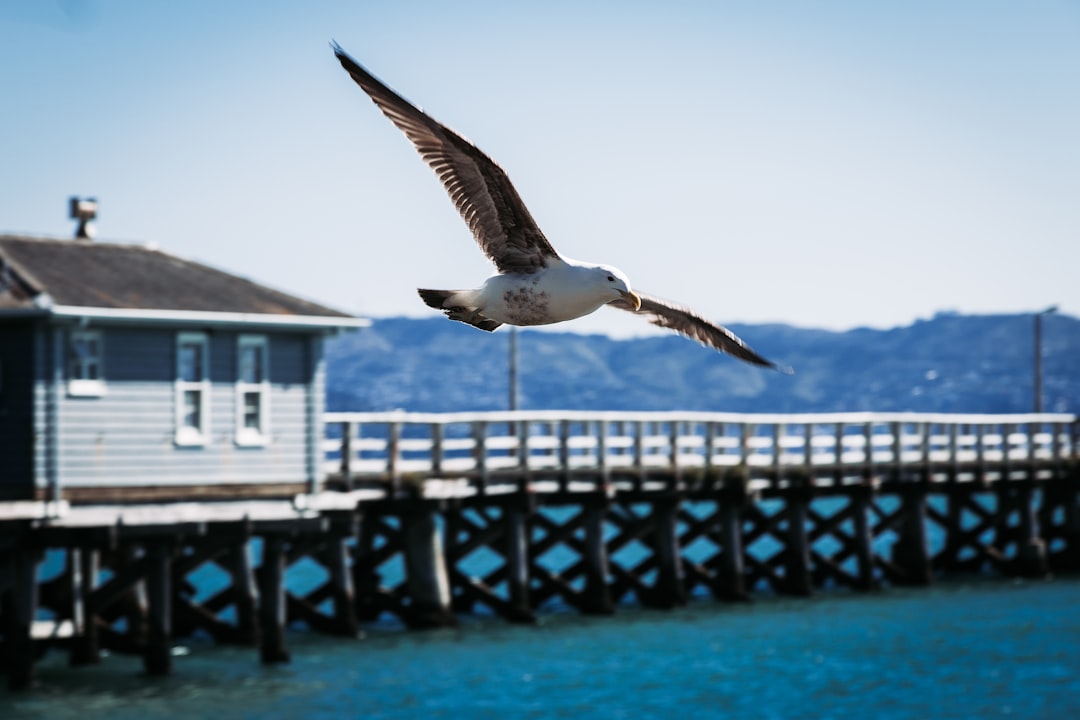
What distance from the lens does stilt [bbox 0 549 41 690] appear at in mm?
21828

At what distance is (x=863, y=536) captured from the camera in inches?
1374

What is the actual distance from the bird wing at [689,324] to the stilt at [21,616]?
46.9ft

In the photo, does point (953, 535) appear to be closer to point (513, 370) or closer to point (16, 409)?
point (513, 370)

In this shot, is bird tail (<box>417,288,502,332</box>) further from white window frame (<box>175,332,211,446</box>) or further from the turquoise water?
the turquoise water

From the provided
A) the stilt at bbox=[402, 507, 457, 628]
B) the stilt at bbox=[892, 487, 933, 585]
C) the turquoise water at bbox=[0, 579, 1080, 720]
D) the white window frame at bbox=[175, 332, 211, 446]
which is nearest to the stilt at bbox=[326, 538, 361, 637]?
the turquoise water at bbox=[0, 579, 1080, 720]

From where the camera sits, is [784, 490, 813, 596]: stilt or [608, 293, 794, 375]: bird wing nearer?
[608, 293, 794, 375]: bird wing

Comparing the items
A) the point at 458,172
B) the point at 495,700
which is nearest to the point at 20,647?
the point at 495,700

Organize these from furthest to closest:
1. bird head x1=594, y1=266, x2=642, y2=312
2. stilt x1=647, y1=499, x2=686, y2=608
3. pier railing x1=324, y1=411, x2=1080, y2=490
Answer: stilt x1=647, y1=499, x2=686, y2=608, pier railing x1=324, y1=411, x2=1080, y2=490, bird head x1=594, y1=266, x2=642, y2=312

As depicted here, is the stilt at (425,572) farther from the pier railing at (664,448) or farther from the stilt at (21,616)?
the stilt at (21,616)

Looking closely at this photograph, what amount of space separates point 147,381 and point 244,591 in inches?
172

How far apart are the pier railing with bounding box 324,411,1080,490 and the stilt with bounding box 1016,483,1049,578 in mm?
700

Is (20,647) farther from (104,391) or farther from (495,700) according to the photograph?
(495,700)

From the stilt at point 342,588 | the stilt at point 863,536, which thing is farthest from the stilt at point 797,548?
the stilt at point 342,588

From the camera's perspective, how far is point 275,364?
78.5 ft
